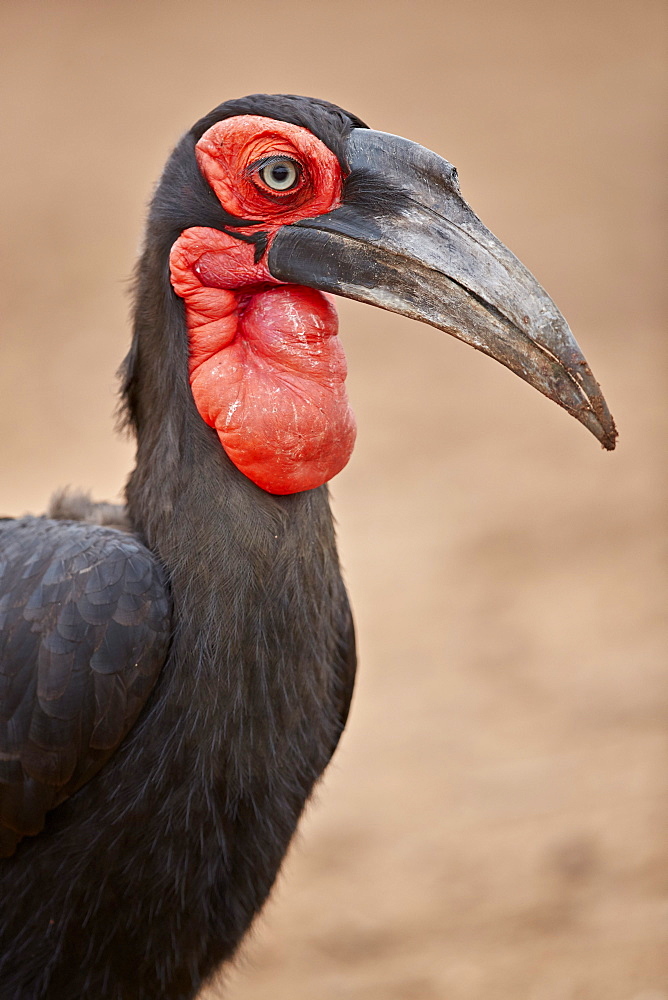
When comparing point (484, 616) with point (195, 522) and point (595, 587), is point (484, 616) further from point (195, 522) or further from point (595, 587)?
point (195, 522)

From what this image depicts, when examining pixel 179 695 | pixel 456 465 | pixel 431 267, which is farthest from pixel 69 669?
pixel 456 465

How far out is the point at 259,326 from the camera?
2.56 m

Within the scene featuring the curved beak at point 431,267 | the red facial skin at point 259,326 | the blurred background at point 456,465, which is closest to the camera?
the curved beak at point 431,267

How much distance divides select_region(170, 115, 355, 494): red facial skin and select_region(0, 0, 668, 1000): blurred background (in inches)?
57.8

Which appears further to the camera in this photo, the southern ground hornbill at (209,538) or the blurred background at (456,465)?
the blurred background at (456,465)

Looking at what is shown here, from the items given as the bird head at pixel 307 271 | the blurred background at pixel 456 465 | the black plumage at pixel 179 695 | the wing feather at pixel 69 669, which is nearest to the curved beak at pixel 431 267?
the bird head at pixel 307 271

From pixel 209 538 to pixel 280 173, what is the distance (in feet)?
2.49

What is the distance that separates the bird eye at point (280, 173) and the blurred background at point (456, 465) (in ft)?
6.10

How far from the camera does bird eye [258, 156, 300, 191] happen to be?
8.18 ft


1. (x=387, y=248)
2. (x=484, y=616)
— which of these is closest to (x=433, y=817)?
(x=484, y=616)

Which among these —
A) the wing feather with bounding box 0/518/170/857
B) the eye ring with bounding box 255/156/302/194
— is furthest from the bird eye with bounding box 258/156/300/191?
the wing feather with bounding box 0/518/170/857

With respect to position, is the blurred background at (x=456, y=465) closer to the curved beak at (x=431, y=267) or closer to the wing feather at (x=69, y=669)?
the wing feather at (x=69, y=669)

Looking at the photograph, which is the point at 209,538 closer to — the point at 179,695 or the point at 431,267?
the point at 179,695

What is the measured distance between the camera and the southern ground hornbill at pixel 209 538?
2471 mm
